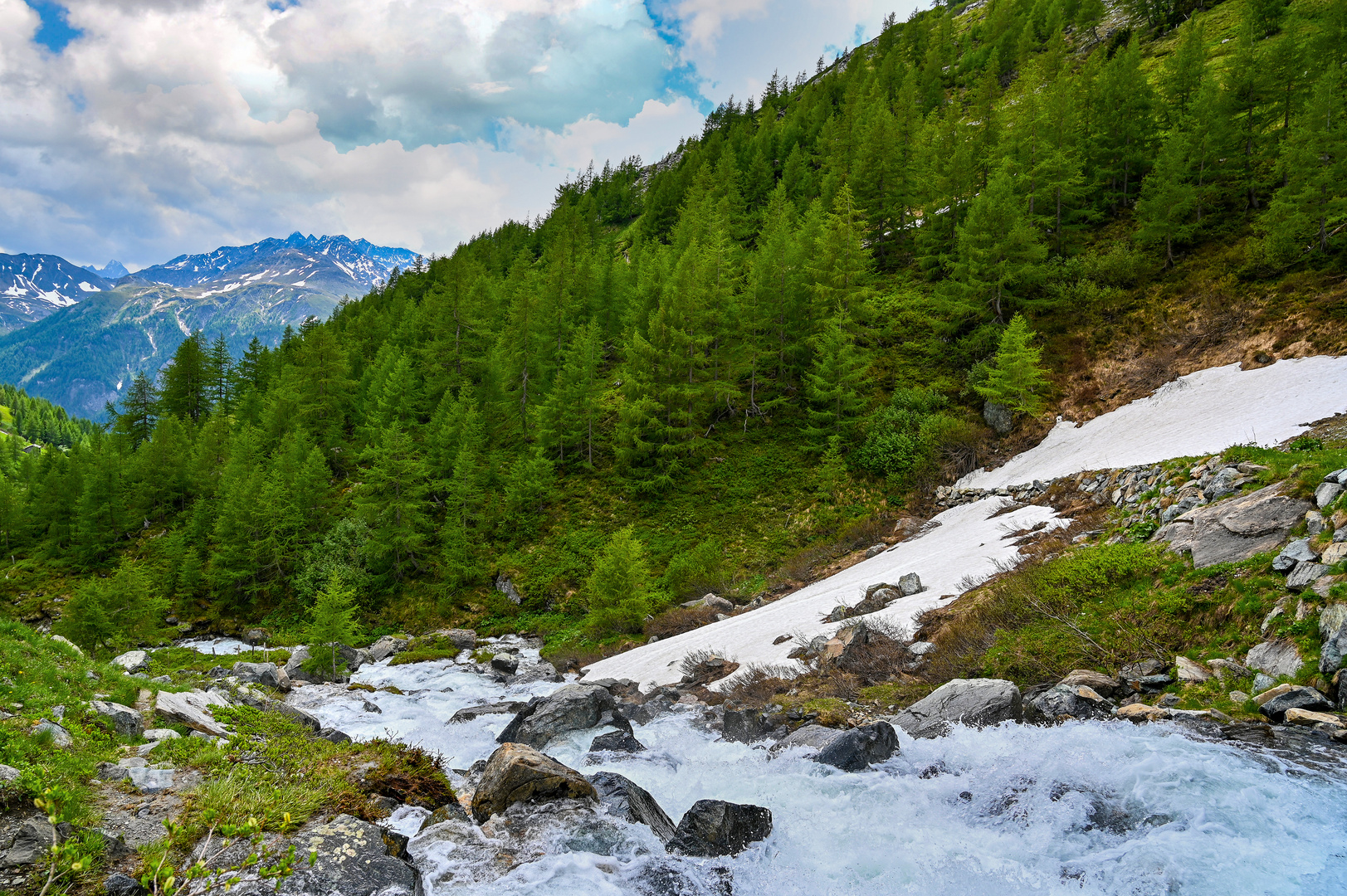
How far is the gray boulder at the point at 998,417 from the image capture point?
27.0m

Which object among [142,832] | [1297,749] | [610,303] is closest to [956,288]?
[610,303]

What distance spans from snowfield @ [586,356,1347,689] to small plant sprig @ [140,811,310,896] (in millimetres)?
10458

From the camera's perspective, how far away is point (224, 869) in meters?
4.87

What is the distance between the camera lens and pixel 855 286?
34250mm

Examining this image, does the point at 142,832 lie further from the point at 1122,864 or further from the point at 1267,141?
the point at 1267,141

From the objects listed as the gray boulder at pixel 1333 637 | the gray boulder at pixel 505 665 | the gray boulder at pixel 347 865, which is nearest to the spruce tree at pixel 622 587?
the gray boulder at pixel 505 665

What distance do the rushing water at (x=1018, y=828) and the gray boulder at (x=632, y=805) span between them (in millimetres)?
185

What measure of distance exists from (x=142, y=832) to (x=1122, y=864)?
30.5 feet

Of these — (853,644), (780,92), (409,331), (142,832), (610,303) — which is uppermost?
(780,92)

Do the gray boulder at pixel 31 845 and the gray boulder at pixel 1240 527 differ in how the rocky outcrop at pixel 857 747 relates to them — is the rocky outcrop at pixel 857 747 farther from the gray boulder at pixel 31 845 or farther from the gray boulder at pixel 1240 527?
the gray boulder at pixel 31 845

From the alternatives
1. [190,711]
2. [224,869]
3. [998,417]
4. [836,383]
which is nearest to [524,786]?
[224,869]

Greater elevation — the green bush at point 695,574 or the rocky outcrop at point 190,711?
the rocky outcrop at point 190,711

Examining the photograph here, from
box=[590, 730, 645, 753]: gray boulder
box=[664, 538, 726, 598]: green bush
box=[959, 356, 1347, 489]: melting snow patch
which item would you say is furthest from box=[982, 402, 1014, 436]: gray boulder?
box=[590, 730, 645, 753]: gray boulder

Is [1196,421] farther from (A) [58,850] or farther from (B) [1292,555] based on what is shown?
(A) [58,850]
